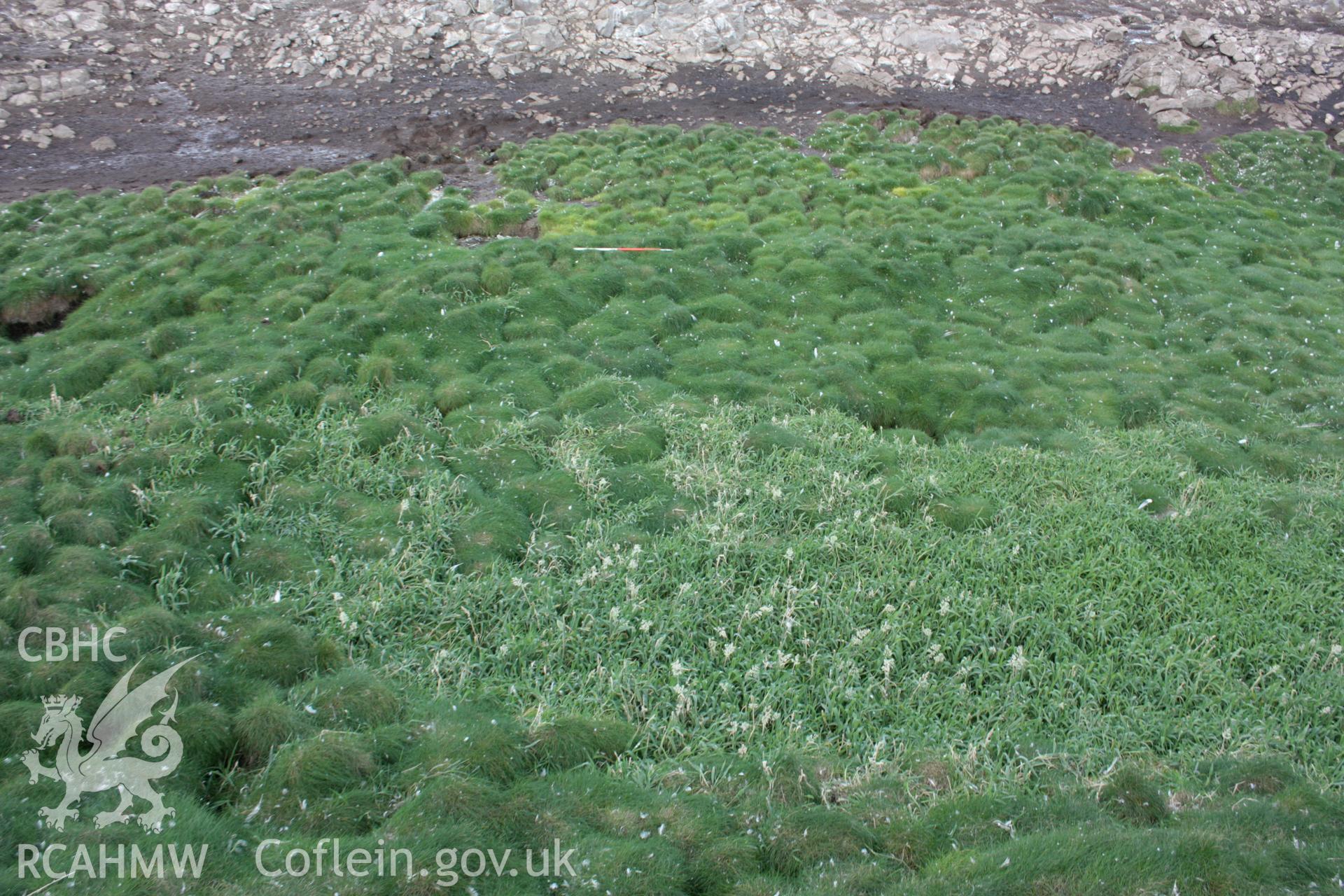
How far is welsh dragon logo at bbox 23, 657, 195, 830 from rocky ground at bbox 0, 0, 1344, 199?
459 inches

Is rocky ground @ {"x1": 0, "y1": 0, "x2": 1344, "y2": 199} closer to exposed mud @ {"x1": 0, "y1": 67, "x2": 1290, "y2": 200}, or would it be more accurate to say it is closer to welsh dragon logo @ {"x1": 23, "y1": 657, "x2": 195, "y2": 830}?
exposed mud @ {"x1": 0, "y1": 67, "x2": 1290, "y2": 200}

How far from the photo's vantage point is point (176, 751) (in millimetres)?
5309

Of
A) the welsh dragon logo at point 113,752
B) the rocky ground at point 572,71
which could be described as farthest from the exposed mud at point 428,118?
the welsh dragon logo at point 113,752

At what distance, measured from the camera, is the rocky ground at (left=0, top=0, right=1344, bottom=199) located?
1638 cm

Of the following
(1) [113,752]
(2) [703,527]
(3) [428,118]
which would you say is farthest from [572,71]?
(1) [113,752]

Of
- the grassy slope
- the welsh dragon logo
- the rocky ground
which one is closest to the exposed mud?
the rocky ground

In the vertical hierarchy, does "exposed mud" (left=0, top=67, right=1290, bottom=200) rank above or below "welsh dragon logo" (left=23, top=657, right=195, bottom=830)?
above

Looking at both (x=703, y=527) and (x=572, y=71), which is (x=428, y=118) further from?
(x=703, y=527)

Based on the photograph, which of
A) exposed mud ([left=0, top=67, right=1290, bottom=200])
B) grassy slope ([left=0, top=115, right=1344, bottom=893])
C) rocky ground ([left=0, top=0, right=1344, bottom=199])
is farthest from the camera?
rocky ground ([left=0, top=0, right=1344, bottom=199])

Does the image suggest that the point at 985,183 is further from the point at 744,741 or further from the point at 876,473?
the point at 744,741

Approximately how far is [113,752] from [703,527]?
181 inches

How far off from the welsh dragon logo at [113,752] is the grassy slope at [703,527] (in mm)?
144

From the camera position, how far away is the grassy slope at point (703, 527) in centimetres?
531

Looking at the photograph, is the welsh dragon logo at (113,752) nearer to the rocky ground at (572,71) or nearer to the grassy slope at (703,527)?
the grassy slope at (703,527)
